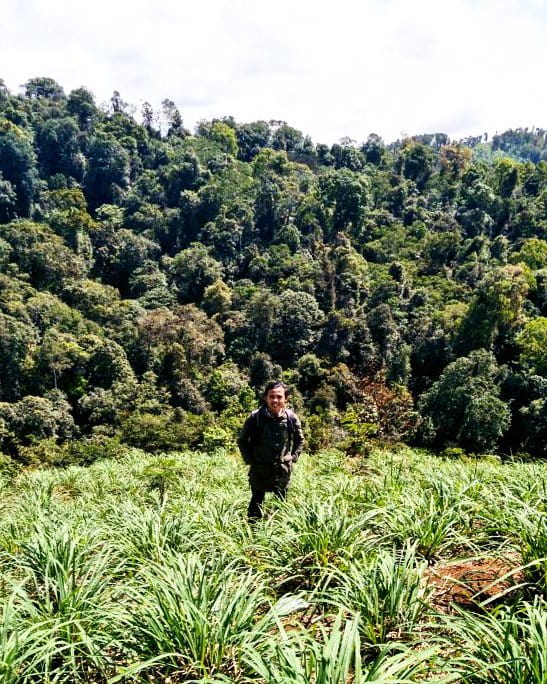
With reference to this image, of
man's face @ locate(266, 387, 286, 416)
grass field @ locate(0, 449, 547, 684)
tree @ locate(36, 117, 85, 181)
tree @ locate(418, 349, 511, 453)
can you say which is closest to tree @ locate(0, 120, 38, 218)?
tree @ locate(36, 117, 85, 181)

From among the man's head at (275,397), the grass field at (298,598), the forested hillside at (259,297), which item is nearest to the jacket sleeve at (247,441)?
the man's head at (275,397)

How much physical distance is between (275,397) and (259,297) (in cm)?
2350

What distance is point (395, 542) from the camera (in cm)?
253

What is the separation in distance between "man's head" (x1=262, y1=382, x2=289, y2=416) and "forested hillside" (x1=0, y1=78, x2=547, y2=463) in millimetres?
4709

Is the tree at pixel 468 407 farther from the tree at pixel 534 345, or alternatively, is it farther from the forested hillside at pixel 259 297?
the tree at pixel 534 345

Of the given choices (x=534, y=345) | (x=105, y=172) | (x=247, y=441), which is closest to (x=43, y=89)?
(x=105, y=172)

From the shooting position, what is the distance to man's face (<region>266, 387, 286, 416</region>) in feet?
10.8

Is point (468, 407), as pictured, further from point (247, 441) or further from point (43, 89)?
point (43, 89)

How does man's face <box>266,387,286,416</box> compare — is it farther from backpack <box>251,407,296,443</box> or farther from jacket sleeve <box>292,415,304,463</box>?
jacket sleeve <box>292,415,304,463</box>

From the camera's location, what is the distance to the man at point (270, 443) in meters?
3.37

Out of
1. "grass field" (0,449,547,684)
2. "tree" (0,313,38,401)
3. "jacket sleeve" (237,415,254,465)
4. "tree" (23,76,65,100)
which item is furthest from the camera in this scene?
"tree" (23,76,65,100)

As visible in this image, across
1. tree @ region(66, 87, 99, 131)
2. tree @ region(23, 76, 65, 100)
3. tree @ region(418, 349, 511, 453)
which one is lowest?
tree @ region(418, 349, 511, 453)

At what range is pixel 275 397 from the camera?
10.8 ft

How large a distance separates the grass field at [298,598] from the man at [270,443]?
343 millimetres
